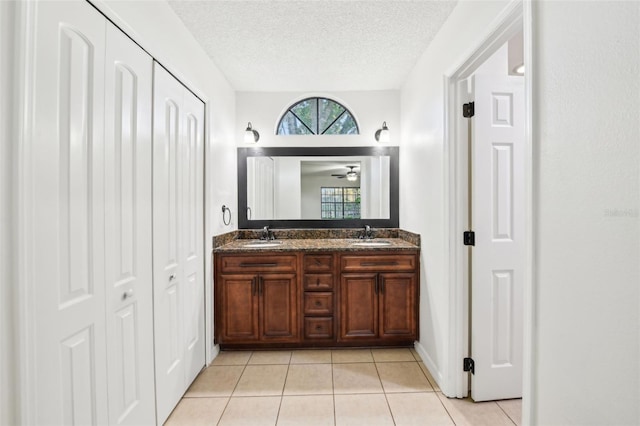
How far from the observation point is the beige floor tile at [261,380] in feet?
6.81

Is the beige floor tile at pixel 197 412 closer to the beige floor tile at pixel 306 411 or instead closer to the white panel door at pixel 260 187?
the beige floor tile at pixel 306 411

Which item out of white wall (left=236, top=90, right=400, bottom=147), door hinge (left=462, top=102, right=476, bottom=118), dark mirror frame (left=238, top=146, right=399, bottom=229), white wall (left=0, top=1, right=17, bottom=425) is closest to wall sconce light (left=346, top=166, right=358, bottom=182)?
dark mirror frame (left=238, top=146, right=399, bottom=229)

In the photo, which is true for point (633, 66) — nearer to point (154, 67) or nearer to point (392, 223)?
point (154, 67)

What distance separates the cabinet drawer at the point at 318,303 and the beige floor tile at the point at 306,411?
713 millimetres

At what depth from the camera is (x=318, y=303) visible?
2637 millimetres

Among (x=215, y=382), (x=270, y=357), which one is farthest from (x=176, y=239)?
(x=270, y=357)

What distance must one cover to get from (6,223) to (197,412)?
5.09 feet

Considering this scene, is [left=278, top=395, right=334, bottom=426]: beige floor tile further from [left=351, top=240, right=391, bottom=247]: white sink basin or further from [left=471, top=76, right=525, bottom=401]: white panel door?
[left=351, top=240, right=391, bottom=247]: white sink basin

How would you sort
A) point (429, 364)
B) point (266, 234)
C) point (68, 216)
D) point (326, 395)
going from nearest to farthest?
point (68, 216) < point (326, 395) < point (429, 364) < point (266, 234)

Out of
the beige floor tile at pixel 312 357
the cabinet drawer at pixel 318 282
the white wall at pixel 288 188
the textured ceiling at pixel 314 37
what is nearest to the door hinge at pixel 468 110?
the textured ceiling at pixel 314 37

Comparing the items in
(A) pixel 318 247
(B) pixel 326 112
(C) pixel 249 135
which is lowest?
(A) pixel 318 247

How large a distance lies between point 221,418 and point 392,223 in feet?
7.29

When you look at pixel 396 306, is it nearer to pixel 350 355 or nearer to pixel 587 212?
pixel 350 355

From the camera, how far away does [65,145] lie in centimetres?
108
